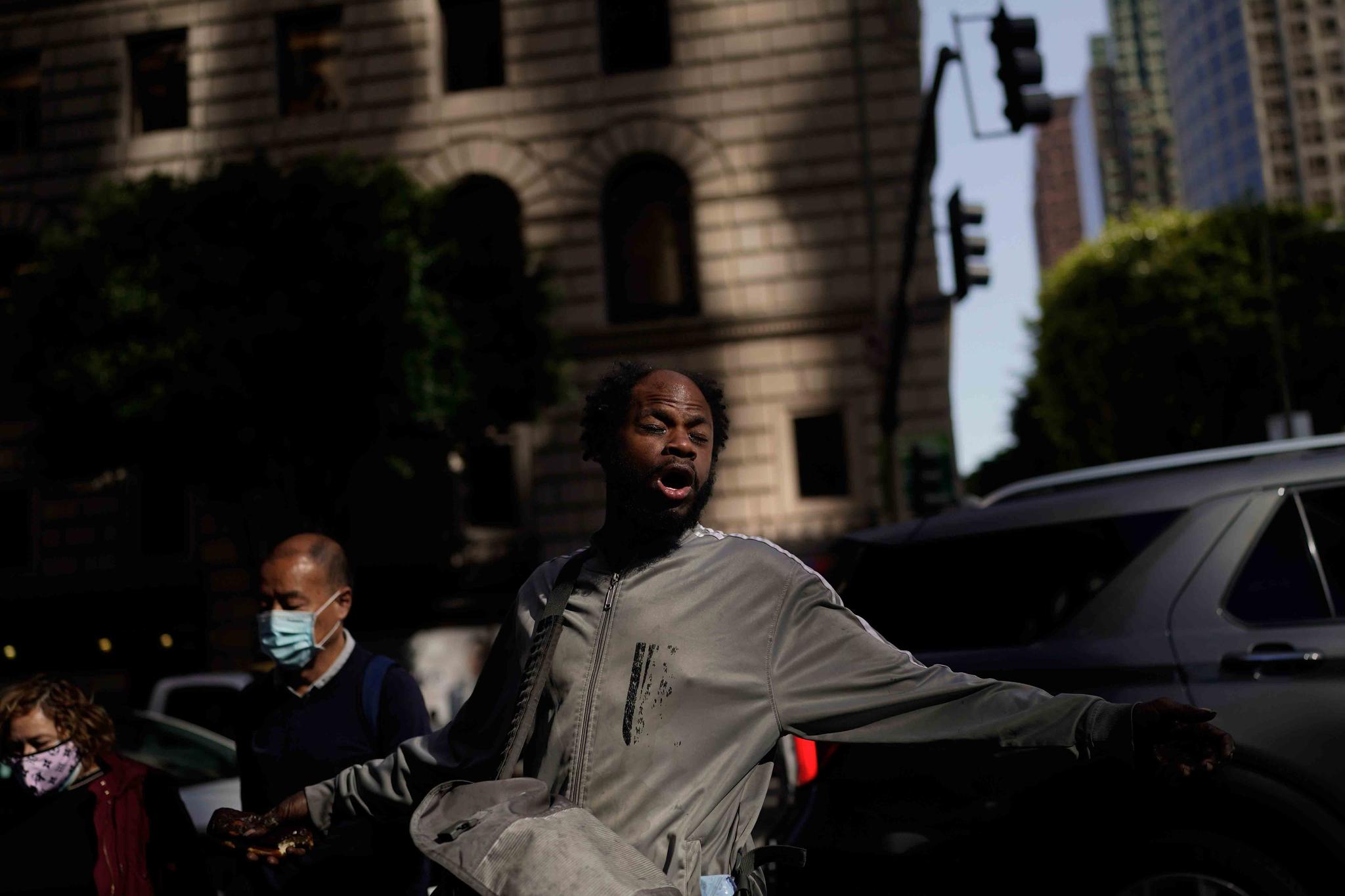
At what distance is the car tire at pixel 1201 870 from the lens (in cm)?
362

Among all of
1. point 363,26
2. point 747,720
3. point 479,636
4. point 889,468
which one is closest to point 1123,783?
point 747,720

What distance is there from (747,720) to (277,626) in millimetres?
2003

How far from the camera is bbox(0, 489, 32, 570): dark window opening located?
22188 mm

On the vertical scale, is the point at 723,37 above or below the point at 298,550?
above

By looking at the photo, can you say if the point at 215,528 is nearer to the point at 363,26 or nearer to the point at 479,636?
the point at 479,636

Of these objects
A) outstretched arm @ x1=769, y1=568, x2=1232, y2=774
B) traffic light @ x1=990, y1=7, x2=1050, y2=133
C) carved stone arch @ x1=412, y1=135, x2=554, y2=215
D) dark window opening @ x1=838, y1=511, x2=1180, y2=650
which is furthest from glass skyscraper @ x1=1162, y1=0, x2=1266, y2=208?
outstretched arm @ x1=769, y1=568, x2=1232, y2=774

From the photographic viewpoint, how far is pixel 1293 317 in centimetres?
3753

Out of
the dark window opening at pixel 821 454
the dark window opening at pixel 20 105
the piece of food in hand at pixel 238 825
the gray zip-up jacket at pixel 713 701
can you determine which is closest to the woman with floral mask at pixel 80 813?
the piece of food in hand at pixel 238 825

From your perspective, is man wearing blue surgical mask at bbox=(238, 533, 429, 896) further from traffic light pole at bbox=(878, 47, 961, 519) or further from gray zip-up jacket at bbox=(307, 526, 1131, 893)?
traffic light pole at bbox=(878, 47, 961, 519)

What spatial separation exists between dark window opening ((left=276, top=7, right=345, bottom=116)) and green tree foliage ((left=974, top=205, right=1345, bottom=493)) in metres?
25.6

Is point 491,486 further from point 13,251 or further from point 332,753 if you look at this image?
point 332,753

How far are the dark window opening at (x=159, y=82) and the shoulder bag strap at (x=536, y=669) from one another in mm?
22648

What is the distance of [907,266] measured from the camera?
47.1 feet

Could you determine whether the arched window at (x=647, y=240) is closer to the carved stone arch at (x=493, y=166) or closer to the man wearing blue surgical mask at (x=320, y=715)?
the carved stone arch at (x=493, y=166)
